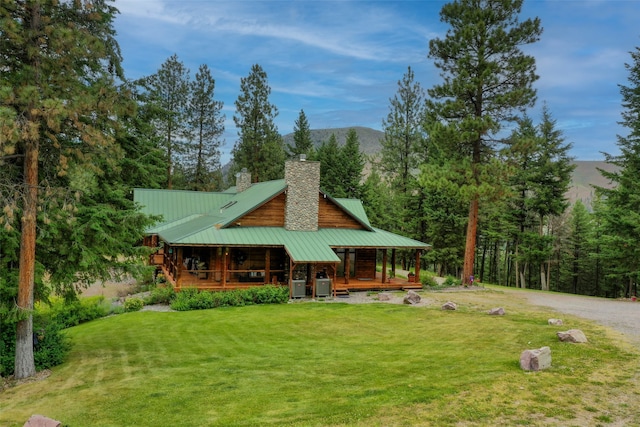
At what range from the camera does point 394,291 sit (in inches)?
835

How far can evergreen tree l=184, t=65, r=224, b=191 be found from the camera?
41094 millimetres

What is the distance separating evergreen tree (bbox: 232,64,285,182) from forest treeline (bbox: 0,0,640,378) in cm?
15

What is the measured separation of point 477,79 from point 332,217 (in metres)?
10.9

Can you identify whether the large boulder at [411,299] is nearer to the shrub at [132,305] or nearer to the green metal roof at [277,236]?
the green metal roof at [277,236]

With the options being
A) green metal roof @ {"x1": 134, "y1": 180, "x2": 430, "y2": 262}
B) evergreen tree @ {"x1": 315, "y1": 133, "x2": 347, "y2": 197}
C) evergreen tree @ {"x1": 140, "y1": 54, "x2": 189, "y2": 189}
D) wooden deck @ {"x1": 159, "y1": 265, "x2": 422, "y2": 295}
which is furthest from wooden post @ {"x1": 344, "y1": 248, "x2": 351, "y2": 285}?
evergreen tree @ {"x1": 140, "y1": 54, "x2": 189, "y2": 189}

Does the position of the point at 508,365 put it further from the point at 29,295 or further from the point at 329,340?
the point at 29,295

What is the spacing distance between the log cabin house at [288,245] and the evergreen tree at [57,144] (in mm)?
8303

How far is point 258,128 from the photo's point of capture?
41.9 metres

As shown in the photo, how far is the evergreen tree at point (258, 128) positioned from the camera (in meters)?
40.9

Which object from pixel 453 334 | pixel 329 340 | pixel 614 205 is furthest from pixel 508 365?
pixel 614 205

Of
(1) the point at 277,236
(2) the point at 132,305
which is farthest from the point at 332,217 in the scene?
(2) the point at 132,305

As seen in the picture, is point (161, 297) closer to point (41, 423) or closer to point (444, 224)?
point (41, 423)

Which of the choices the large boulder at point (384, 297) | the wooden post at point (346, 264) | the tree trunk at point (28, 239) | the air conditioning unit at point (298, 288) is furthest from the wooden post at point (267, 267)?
the tree trunk at point (28, 239)

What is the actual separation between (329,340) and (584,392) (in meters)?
6.46
